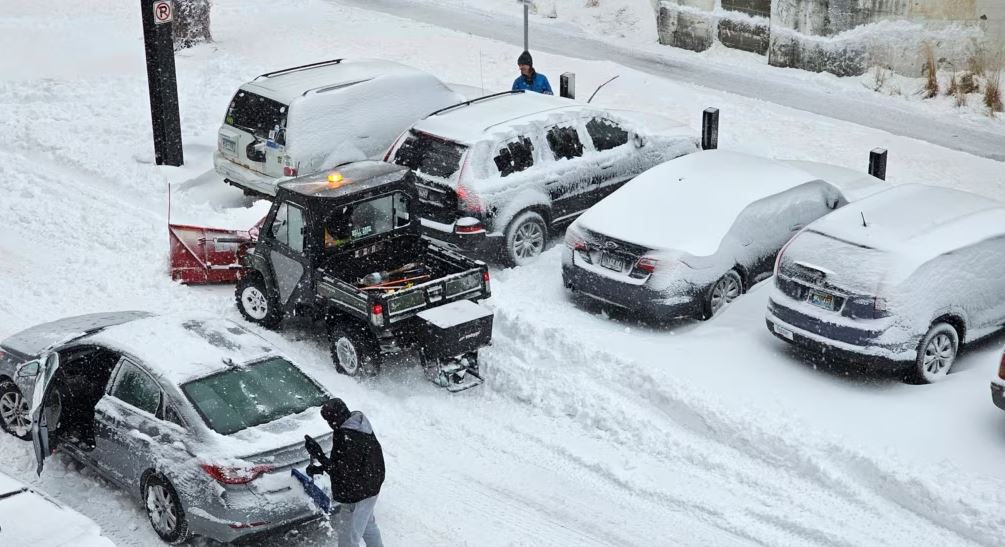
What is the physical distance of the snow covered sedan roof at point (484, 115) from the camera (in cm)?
1327

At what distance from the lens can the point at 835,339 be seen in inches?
403

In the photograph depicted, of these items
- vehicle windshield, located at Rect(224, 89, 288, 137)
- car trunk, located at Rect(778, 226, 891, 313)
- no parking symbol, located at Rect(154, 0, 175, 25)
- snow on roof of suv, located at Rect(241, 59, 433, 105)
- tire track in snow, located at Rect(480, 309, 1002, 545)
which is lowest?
tire track in snow, located at Rect(480, 309, 1002, 545)

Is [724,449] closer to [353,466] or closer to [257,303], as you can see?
[353,466]

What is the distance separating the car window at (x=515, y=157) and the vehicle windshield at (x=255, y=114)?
3.12 m

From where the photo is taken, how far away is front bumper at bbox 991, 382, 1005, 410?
909 centimetres

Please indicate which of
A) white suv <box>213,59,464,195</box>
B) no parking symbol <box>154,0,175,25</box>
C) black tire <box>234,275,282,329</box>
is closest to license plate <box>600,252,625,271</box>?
black tire <box>234,275,282,329</box>

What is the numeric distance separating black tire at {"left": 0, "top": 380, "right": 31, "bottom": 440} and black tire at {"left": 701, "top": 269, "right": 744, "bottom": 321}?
6.20 meters

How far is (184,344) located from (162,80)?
27.4 ft

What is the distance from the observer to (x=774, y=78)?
68.2 feet

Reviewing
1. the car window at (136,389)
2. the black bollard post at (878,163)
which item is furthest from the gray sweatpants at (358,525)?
the black bollard post at (878,163)

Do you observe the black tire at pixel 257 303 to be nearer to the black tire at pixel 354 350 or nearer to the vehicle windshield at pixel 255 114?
the black tire at pixel 354 350

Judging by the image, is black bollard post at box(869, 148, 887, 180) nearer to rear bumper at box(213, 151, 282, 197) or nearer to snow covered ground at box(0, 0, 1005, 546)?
snow covered ground at box(0, 0, 1005, 546)

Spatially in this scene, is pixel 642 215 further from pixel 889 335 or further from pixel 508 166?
pixel 889 335

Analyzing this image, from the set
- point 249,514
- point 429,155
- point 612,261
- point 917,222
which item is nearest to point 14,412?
point 249,514
